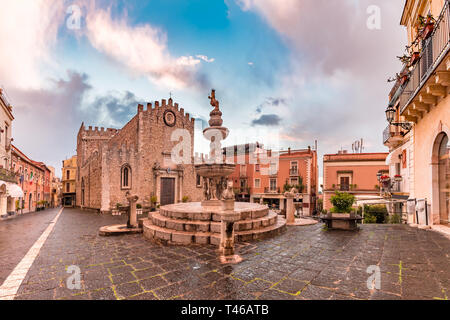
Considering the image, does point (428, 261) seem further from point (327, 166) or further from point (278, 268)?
point (327, 166)

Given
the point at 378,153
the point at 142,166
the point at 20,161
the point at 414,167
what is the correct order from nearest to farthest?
the point at 414,167, the point at 142,166, the point at 20,161, the point at 378,153

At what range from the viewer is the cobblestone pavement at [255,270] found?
303cm

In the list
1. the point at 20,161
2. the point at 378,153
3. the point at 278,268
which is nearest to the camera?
the point at 278,268

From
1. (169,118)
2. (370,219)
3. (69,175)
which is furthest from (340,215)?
(69,175)

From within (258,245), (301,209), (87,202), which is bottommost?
(301,209)

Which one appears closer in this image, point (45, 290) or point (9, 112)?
point (45, 290)

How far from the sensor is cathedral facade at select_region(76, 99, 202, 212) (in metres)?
18.8

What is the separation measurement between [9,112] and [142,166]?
12574 mm

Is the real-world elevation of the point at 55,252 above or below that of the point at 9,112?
below

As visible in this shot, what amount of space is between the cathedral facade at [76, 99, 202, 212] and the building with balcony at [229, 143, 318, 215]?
1212 centimetres

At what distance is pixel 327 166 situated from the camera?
2861 centimetres
